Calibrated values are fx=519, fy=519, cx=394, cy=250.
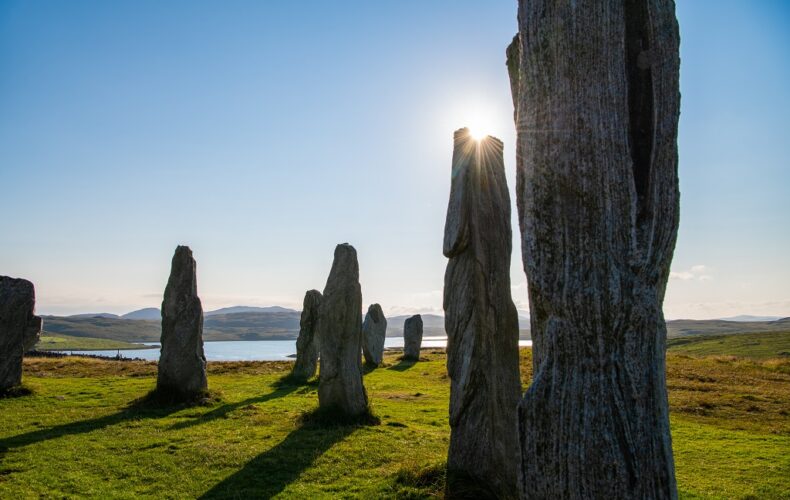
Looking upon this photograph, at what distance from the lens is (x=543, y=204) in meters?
3.12

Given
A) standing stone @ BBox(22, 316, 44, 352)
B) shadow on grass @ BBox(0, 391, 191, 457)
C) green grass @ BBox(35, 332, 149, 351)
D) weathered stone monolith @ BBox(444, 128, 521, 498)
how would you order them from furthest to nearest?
green grass @ BBox(35, 332, 149, 351)
standing stone @ BBox(22, 316, 44, 352)
shadow on grass @ BBox(0, 391, 191, 457)
weathered stone monolith @ BBox(444, 128, 521, 498)

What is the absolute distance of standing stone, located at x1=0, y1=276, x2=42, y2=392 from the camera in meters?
16.2

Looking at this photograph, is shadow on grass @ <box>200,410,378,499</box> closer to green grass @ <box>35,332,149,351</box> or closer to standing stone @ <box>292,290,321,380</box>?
standing stone @ <box>292,290,321,380</box>

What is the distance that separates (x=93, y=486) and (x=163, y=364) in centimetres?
761

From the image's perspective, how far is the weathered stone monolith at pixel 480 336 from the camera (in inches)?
309

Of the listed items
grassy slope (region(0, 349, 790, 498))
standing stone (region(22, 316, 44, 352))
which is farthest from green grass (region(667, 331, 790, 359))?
standing stone (region(22, 316, 44, 352))

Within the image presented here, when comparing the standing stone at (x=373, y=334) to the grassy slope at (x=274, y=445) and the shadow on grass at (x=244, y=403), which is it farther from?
the grassy slope at (x=274, y=445)

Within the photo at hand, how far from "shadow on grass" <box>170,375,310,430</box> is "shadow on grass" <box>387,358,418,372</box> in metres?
7.55

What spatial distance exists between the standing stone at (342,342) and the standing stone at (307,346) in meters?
A: 9.26

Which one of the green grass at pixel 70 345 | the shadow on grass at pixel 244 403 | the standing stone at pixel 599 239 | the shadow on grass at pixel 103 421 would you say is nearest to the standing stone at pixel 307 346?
the shadow on grass at pixel 244 403

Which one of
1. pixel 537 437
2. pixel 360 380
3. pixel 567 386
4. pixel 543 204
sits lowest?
pixel 360 380

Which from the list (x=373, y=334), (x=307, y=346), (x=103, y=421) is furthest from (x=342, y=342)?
(x=373, y=334)

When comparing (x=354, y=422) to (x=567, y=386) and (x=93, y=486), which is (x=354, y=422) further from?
(x=567, y=386)

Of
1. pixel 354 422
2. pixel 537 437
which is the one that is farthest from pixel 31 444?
pixel 537 437
